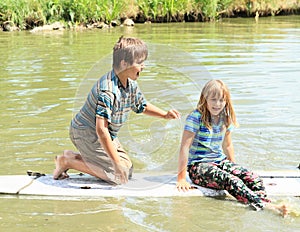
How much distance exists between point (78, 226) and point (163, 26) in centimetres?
1837

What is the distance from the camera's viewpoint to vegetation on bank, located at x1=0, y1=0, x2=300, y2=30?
825 inches

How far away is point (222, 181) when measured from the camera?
15.6 feet

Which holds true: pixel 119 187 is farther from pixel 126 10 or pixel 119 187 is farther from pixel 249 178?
pixel 126 10

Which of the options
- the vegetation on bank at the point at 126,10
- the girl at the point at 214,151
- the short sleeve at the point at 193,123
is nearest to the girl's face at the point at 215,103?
the girl at the point at 214,151

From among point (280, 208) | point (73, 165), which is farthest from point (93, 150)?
point (280, 208)

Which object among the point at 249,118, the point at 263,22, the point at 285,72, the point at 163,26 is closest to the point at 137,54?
the point at 249,118

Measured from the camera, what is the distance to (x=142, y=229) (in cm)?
419

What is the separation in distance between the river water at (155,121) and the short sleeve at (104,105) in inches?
23.2

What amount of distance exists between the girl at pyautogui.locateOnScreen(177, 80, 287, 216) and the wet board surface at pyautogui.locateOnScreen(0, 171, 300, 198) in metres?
0.14

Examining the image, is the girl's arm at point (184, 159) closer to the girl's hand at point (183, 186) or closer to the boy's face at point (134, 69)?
the girl's hand at point (183, 186)

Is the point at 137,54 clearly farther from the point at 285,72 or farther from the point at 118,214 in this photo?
the point at 285,72

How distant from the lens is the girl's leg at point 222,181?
460 cm

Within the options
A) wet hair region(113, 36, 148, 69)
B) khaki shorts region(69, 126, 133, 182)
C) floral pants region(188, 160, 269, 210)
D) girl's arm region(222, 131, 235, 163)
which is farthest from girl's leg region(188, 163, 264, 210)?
wet hair region(113, 36, 148, 69)

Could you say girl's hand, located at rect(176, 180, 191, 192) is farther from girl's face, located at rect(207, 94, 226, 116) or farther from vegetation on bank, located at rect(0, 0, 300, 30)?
vegetation on bank, located at rect(0, 0, 300, 30)
